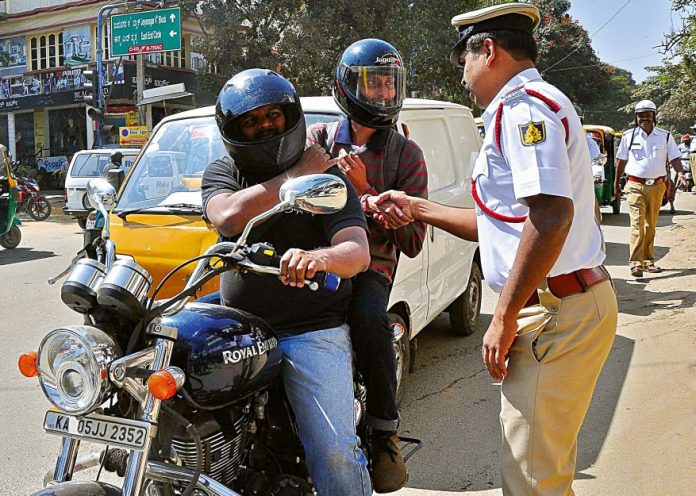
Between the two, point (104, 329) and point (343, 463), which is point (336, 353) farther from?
point (104, 329)

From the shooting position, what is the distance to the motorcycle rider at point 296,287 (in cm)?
265

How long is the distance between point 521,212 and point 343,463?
3.47 ft

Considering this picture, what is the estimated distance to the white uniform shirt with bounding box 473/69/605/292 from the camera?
2.41 meters

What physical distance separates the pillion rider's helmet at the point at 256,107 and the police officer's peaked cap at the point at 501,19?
2.17 feet

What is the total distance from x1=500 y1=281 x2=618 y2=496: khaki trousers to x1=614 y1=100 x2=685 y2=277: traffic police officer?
784 cm

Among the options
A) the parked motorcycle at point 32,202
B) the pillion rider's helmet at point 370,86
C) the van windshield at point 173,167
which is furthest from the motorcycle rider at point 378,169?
the parked motorcycle at point 32,202

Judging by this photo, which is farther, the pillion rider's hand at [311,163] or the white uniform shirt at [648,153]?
the white uniform shirt at [648,153]

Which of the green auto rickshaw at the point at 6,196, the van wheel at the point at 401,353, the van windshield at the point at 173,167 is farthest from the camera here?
the green auto rickshaw at the point at 6,196

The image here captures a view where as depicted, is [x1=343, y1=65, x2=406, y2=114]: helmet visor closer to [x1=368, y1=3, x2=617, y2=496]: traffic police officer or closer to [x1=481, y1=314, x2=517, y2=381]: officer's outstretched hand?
[x1=368, y1=3, x2=617, y2=496]: traffic police officer

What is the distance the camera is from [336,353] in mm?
2752

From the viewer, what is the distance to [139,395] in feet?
6.99

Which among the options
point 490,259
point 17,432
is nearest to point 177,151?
point 17,432

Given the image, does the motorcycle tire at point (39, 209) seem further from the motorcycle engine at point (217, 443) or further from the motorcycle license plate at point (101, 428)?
the motorcycle license plate at point (101, 428)

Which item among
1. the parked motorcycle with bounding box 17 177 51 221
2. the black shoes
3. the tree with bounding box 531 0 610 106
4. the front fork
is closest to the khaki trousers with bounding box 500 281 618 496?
the black shoes
